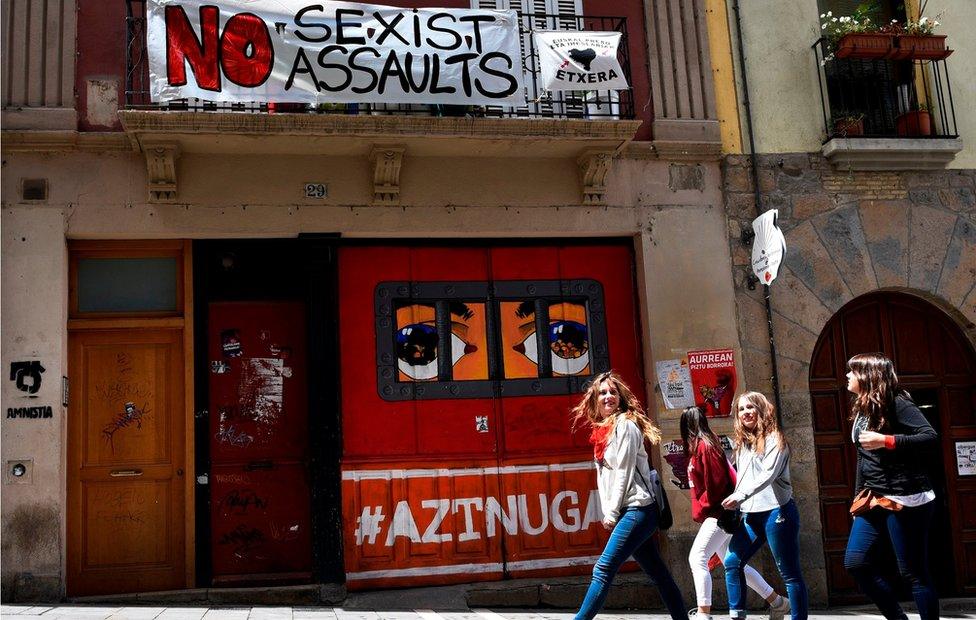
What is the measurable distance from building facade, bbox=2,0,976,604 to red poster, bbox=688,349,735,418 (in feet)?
0.46

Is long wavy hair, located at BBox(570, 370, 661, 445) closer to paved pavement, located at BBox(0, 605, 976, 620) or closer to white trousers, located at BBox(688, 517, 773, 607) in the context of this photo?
white trousers, located at BBox(688, 517, 773, 607)

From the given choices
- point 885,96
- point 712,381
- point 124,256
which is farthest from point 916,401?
point 124,256

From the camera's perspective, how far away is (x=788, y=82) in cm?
1055

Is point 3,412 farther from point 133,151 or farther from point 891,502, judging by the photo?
point 891,502

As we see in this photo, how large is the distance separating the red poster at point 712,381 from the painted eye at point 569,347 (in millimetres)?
1068

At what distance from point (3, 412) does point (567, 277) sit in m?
5.40

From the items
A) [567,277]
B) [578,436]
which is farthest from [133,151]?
[578,436]

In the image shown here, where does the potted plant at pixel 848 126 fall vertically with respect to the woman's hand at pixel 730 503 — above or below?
above

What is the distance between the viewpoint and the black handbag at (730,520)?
23.5 feet

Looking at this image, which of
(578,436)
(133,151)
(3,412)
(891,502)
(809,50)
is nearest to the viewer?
(891,502)

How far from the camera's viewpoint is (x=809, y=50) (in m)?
10.6

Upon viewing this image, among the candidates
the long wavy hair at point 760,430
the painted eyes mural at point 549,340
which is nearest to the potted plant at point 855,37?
the painted eyes mural at point 549,340

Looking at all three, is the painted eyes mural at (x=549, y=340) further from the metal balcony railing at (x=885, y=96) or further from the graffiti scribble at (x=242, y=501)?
the metal balcony railing at (x=885, y=96)

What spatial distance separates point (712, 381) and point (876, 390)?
358 centimetres
